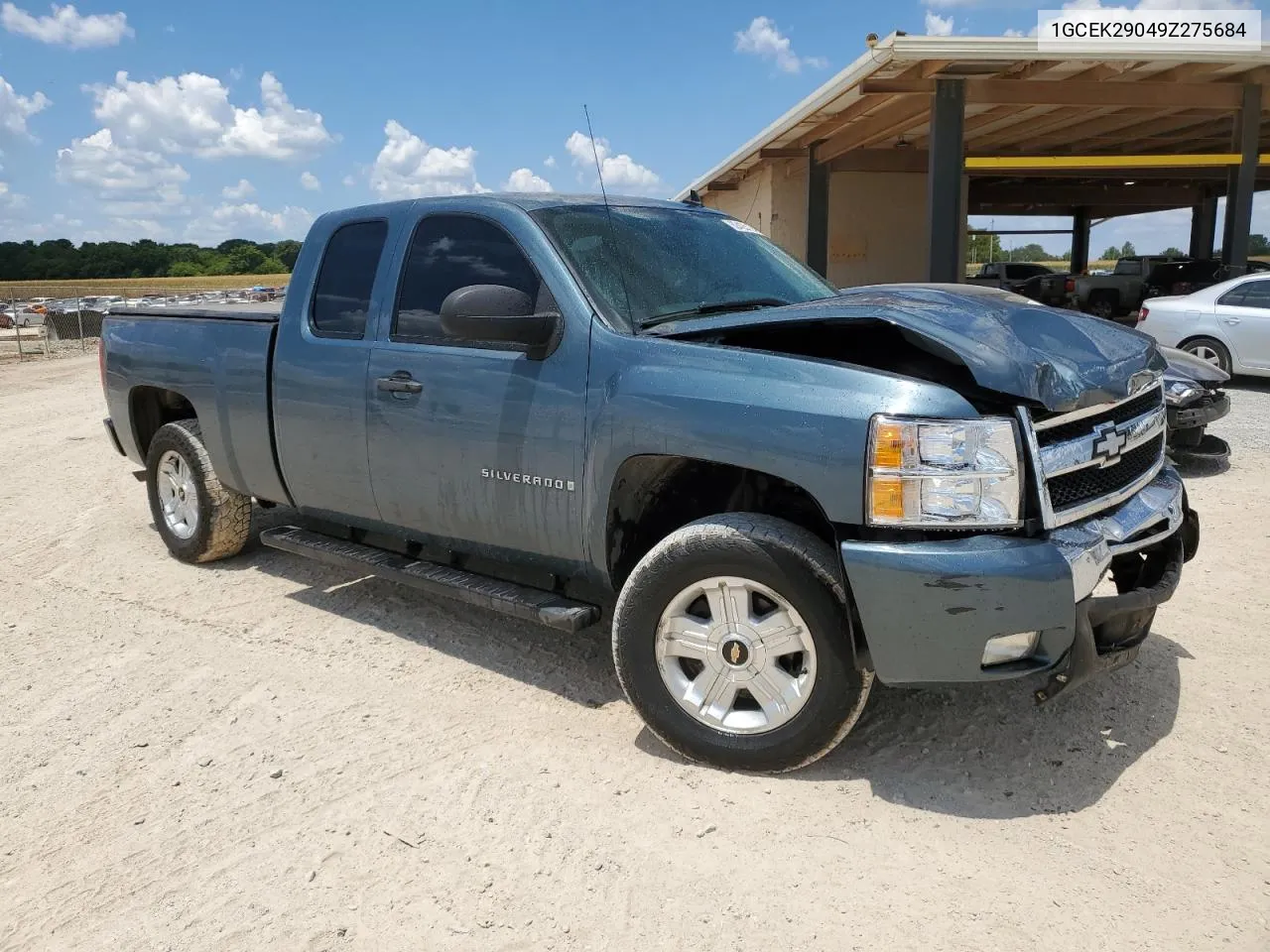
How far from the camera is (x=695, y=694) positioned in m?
3.40

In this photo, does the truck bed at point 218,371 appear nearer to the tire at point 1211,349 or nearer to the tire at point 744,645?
the tire at point 744,645

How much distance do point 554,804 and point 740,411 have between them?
4.53ft

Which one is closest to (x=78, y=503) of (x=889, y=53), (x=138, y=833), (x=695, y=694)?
(x=138, y=833)

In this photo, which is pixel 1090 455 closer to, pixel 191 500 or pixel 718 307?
pixel 718 307

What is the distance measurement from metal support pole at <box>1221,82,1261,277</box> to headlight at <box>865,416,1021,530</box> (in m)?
14.6

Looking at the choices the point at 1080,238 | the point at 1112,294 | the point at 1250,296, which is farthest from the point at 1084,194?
the point at 1250,296

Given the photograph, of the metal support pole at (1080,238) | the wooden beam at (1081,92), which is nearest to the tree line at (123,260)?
the metal support pole at (1080,238)

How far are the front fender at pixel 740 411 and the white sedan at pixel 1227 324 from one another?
10.6 meters

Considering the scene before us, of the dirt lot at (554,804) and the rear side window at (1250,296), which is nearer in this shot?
the dirt lot at (554,804)

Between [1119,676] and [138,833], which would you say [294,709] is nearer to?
[138,833]

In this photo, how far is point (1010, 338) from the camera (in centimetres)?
315

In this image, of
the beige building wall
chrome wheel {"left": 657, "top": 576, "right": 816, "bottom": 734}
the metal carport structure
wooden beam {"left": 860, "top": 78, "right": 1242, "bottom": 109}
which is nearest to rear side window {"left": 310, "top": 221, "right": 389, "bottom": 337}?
chrome wheel {"left": 657, "top": 576, "right": 816, "bottom": 734}

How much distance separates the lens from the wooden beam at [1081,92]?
43.7 ft

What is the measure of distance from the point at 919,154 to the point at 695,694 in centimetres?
1960
